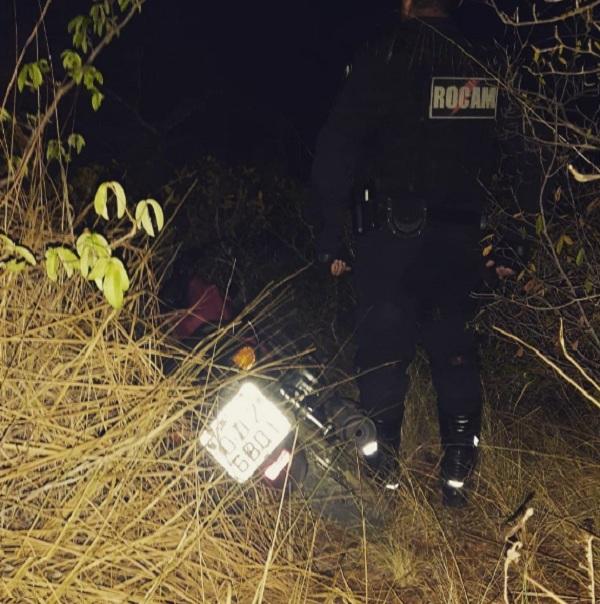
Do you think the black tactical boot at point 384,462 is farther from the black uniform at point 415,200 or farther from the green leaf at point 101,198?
the green leaf at point 101,198

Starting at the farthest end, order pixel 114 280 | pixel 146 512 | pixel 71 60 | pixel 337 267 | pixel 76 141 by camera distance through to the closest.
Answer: pixel 337 267 < pixel 76 141 < pixel 71 60 < pixel 146 512 < pixel 114 280

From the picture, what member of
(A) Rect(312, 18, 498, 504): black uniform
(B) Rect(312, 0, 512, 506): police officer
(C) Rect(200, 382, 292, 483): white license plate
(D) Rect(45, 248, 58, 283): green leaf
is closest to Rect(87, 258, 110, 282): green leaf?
(D) Rect(45, 248, 58, 283): green leaf

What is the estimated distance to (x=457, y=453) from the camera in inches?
109

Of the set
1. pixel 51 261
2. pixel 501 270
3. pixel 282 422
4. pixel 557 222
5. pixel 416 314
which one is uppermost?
pixel 51 261

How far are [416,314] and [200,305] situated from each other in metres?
0.83

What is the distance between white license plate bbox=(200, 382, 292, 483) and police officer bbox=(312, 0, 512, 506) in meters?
0.63

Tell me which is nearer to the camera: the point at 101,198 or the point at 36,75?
the point at 101,198

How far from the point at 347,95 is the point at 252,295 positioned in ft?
10.8

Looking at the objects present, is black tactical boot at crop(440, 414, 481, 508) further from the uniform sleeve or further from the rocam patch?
the rocam patch

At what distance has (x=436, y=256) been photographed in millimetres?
2801

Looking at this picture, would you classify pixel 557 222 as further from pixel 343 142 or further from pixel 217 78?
pixel 217 78

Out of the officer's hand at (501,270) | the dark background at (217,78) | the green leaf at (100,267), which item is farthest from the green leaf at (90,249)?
the dark background at (217,78)

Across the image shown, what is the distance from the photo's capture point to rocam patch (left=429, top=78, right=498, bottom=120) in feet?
8.79

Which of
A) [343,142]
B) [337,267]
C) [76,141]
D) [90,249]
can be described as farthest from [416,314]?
[90,249]
